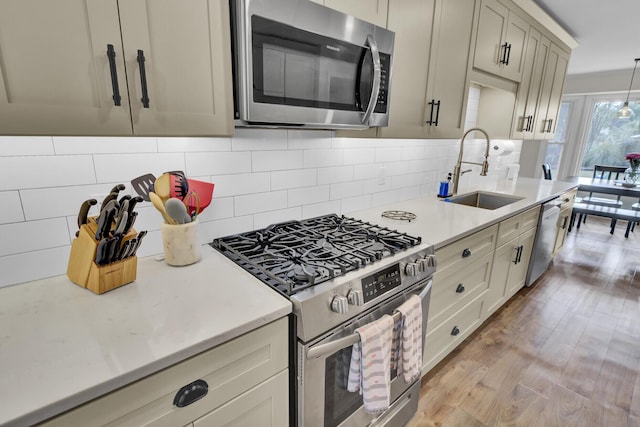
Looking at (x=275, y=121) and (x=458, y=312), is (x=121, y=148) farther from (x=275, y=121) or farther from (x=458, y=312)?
(x=458, y=312)

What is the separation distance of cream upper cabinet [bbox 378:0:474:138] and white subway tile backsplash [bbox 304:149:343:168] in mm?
328

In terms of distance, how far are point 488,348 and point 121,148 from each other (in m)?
2.44

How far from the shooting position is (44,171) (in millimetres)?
1015

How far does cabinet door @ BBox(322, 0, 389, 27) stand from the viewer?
1232 mm

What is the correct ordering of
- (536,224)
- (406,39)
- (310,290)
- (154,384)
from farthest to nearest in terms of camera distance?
(536,224) → (406,39) → (310,290) → (154,384)

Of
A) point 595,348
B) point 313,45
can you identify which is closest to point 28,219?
point 313,45

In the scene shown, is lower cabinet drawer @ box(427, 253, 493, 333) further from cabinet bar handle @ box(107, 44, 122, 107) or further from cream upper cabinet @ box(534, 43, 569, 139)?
cream upper cabinet @ box(534, 43, 569, 139)

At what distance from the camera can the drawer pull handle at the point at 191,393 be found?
770 millimetres

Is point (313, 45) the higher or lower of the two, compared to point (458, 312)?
higher

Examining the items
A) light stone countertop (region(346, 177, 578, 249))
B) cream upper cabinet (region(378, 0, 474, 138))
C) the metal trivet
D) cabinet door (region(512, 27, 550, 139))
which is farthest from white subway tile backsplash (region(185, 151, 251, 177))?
cabinet door (region(512, 27, 550, 139))

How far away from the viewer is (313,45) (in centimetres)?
111

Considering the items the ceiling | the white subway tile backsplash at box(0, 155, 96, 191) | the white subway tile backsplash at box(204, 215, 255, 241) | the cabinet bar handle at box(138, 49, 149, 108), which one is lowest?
the white subway tile backsplash at box(204, 215, 255, 241)

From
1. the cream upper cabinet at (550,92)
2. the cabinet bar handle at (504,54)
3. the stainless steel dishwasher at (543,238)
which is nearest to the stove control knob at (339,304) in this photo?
the cabinet bar handle at (504,54)

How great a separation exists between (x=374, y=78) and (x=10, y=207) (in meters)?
1.32
